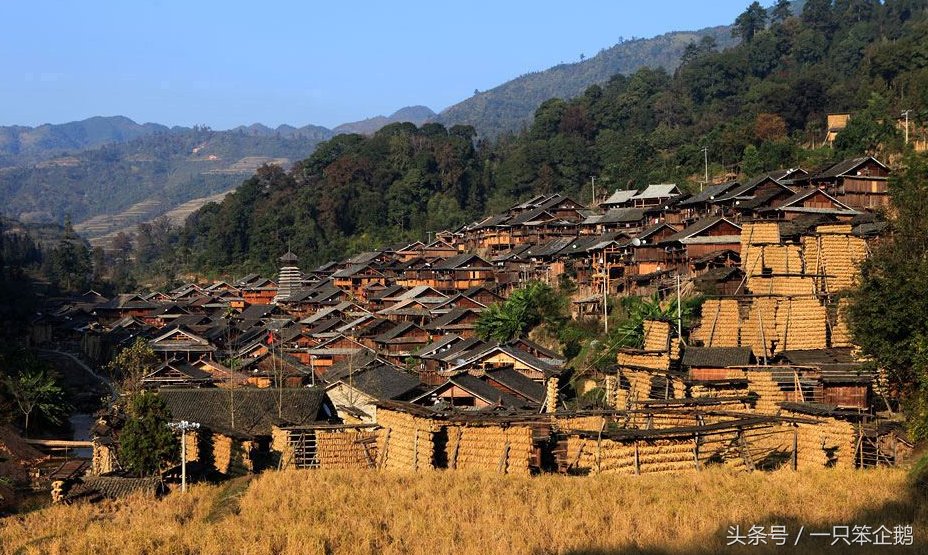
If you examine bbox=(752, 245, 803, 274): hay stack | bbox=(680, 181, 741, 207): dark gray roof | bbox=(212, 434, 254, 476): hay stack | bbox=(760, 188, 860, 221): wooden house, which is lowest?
bbox=(212, 434, 254, 476): hay stack

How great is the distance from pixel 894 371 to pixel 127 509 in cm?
1801

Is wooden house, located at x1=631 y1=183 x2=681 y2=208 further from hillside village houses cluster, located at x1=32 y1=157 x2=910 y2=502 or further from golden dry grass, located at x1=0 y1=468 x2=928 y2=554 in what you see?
golden dry grass, located at x1=0 y1=468 x2=928 y2=554

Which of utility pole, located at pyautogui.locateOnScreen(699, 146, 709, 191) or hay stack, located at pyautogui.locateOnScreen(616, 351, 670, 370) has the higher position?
utility pole, located at pyautogui.locateOnScreen(699, 146, 709, 191)

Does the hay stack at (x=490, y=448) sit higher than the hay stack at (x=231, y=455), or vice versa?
the hay stack at (x=490, y=448)

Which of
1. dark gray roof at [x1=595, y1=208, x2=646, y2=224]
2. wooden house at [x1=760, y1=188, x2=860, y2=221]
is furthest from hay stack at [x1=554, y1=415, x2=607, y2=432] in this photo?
dark gray roof at [x1=595, y1=208, x2=646, y2=224]

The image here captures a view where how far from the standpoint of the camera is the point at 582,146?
82.0 meters

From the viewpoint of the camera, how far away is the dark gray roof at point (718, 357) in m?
27.0

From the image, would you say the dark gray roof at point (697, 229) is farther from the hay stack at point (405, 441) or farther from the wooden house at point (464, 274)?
the hay stack at point (405, 441)

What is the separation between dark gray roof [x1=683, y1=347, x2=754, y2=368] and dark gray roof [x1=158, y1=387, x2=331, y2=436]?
1172 cm

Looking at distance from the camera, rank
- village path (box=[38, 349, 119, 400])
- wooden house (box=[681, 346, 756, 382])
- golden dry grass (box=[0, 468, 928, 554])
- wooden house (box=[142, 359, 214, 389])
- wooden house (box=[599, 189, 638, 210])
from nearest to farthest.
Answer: golden dry grass (box=[0, 468, 928, 554]), wooden house (box=[681, 346, 756, 382]), wooden house (box=[142, 359, 214, 389]), village path (box=[38, 349, 119, 400]), wooden house (box=[599, 189, 638, 210])

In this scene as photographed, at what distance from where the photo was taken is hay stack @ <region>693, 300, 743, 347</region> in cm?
3061

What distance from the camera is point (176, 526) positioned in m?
17.0

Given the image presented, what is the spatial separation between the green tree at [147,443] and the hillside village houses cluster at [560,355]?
3.34ft

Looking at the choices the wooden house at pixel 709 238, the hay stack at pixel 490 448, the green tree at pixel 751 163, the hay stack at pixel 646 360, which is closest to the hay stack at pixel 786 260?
the wooden house at pixel 709 238
